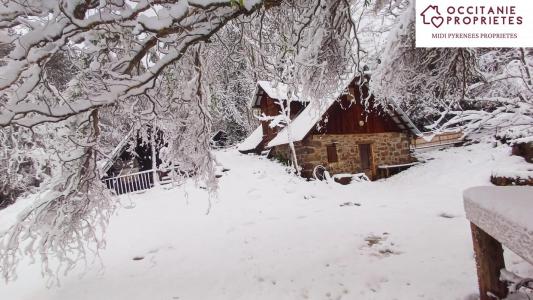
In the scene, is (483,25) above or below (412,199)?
above

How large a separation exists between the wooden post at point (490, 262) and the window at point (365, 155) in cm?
1487

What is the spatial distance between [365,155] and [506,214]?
1619cm

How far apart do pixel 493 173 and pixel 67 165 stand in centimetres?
1242

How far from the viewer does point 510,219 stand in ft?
7.46

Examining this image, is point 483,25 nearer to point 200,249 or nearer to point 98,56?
point 98,56

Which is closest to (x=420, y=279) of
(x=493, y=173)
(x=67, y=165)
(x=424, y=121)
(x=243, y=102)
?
(x=67, y=165)

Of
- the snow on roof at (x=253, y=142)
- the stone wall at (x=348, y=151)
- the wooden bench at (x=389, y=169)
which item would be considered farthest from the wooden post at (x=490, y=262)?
the snow on roof at (x=253, y=142)

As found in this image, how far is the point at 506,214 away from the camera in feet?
7.75

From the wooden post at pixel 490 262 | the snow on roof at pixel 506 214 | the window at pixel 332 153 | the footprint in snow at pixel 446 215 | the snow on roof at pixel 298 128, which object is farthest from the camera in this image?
the window at pixel 332 153

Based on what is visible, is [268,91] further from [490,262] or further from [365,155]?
[490,262]

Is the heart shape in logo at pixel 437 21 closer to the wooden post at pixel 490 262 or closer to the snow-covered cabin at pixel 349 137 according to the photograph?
the wooden post at pixel 490 262

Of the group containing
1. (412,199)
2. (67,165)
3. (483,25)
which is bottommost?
(412,199)

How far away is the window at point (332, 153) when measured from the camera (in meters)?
17.0

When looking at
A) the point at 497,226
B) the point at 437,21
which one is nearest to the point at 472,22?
the point at 437,21
